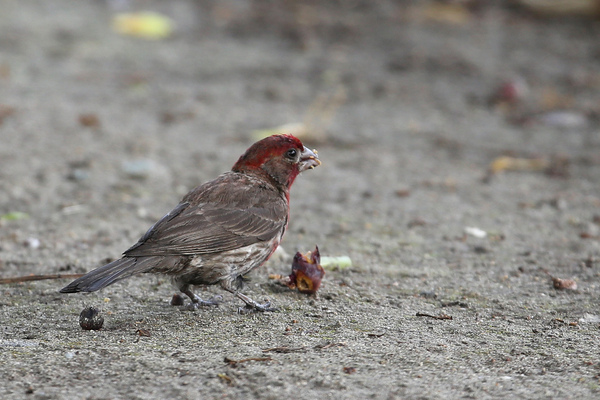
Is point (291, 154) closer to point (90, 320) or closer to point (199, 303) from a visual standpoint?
point (199, 303)

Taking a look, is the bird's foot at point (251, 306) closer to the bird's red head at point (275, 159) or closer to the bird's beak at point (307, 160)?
the bird's red head at point (275, 159)

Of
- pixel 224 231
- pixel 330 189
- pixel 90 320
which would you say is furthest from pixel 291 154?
pixel 330 189

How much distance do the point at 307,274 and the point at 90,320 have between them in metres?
1.22

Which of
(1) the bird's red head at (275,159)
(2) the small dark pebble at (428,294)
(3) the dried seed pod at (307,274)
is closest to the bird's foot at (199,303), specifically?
(3) the dried seed pod at (307,274)

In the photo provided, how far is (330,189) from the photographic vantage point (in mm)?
7070

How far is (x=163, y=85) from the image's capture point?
32.2ft

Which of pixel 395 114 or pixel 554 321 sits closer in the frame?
pixel 554 321

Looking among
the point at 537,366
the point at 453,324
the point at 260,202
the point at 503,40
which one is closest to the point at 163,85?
the point at 503,40

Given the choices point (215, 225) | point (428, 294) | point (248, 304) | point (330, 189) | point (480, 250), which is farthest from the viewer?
point (330, 189)

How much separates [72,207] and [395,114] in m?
4.31

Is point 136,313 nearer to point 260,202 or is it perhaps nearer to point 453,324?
point 260,202

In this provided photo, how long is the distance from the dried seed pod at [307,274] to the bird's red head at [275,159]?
676 mm

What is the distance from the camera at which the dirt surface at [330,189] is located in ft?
11.9

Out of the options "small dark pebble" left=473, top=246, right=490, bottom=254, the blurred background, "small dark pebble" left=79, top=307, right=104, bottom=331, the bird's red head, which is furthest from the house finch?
"small dark pebble" left=473, top=246, right=490, bottom=254
